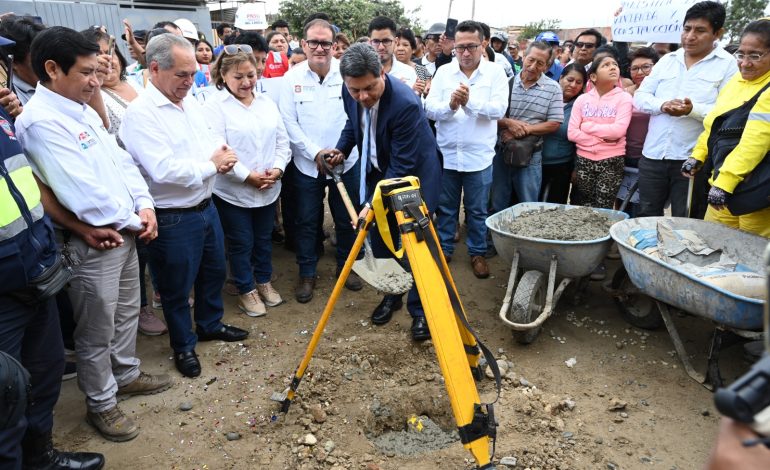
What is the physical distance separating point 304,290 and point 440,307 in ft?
7.94

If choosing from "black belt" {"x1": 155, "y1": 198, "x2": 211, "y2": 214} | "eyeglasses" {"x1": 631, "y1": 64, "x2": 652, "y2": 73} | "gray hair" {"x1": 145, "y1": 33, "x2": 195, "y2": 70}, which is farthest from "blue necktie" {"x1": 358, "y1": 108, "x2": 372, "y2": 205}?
"eyeglasses" {"x1": 631, "y1": 64, "x2": 652, "y2": 73}

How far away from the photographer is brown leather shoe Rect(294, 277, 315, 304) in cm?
430

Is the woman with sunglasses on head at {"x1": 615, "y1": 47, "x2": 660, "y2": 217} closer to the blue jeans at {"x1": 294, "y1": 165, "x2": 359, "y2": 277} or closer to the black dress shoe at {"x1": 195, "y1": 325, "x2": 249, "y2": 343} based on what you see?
the blue jeans at {"x1": 294, "y1": 165, "x2": 359, "y2": 277}

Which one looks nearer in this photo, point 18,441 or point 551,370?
point 18,441

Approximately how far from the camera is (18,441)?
1.89m

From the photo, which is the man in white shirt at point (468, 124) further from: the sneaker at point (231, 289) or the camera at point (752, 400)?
the camera at point (752, 400)

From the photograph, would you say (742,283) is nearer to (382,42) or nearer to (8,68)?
(382,42)

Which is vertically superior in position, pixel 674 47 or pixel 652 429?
pixel 674 47

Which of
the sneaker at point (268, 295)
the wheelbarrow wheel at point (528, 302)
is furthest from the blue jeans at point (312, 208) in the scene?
the wheelbarrow wheel at point (528, 302)

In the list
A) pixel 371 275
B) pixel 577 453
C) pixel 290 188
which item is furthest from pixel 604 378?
pixel 290 188

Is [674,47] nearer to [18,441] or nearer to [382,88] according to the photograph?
[382,88]

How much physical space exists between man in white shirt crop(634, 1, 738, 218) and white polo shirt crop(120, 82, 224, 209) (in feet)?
11.4

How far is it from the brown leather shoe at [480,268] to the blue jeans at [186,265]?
2.35 m

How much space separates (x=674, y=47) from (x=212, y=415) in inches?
254
